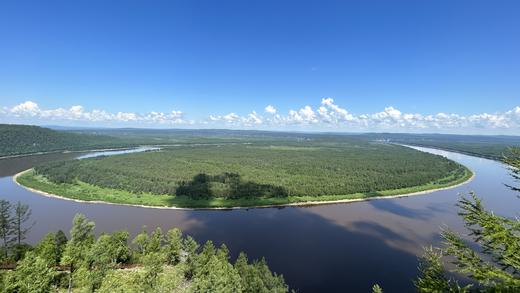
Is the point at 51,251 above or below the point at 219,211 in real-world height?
above

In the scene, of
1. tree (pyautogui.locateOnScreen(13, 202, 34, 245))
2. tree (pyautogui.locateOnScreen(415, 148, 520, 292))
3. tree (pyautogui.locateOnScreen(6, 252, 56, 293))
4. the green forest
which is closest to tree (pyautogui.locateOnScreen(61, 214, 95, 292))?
the green forest

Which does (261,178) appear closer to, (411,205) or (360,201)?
(360,201)

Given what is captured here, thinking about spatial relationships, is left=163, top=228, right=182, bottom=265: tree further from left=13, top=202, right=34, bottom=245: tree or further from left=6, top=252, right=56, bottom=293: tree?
left=13, top=202, right=34, bottom=245: tree

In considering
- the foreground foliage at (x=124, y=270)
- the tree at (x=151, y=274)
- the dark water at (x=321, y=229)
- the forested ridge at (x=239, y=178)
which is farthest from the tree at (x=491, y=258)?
the forested ridge at (x=239, y=178)

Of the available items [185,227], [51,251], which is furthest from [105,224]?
[51,251]

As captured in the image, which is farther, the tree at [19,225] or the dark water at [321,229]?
the tree at [19,225]

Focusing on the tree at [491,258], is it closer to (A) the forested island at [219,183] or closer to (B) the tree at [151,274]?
(B) the tree at [151,274]
